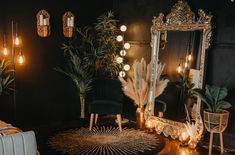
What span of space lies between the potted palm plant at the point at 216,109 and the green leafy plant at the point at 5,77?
2.96 metres

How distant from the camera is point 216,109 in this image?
3.80 m

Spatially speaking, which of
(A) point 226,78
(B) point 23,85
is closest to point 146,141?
(A) point 226,78

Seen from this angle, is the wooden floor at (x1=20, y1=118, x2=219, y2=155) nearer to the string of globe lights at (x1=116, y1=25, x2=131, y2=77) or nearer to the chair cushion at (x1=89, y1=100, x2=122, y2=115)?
the chair cushion at (x1=89, y1=100, x2=122, y2=115)

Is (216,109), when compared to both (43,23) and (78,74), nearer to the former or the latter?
(78,74)

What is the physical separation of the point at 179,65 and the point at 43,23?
8.08 feet

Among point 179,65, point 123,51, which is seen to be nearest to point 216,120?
point 179,65

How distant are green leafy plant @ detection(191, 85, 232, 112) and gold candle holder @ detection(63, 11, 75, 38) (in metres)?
2.65

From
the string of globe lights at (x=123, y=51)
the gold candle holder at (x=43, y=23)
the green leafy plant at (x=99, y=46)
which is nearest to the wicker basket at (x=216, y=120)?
the string of globe lights at (x=123, y=51)

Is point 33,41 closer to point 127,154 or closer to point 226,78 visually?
point 127,154

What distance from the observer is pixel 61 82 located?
17.7 ft

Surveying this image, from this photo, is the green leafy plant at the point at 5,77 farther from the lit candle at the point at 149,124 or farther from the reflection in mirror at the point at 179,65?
the reflection in mirror at the point at 179,65

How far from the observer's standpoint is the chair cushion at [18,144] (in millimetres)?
1934

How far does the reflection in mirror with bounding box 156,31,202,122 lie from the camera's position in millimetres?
4391

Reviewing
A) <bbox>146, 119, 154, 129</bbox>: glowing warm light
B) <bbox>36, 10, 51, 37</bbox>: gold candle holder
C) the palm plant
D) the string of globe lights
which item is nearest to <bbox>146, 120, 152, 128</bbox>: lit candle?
<bbox>146, 119, 154, 129</bbox>: glowing warm light
